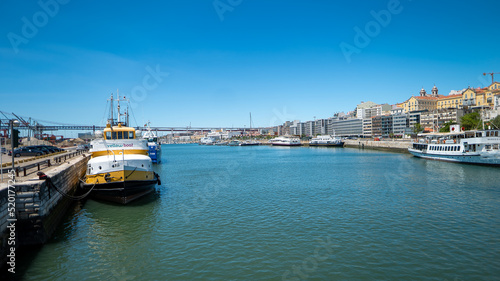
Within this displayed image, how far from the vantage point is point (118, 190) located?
2144 cm

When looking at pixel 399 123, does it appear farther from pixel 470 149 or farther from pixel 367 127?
pixel 470 149

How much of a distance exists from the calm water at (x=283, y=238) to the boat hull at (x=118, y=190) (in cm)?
68

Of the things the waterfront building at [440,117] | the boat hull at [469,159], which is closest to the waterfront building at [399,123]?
the waterfront building at [440,117]

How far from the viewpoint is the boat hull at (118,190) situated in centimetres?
2140

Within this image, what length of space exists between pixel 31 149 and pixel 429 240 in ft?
168

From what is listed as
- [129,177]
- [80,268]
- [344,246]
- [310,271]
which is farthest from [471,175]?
[80,268]

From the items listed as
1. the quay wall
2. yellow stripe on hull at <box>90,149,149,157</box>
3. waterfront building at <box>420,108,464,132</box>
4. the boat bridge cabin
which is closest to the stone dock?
yellow stripe on hull at <box>90,149,149,157</box>

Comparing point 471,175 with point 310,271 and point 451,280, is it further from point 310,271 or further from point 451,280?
point 310,271

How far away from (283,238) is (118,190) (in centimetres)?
1350

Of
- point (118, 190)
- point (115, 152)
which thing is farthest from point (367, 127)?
point (118, 190)

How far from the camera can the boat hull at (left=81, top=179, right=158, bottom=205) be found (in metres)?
21.4

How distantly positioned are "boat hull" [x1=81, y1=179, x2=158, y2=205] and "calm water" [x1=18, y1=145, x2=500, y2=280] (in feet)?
2.24

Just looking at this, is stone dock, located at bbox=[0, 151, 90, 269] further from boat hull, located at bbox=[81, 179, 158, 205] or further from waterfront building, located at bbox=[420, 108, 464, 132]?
waterfront building, located at bbox=[420, 108, 464, 132]

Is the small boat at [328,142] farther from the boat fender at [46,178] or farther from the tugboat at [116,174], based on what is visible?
the boat fender at [46,178]
